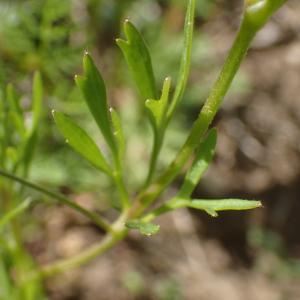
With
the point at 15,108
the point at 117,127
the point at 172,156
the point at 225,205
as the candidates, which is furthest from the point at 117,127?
the point at 172,156

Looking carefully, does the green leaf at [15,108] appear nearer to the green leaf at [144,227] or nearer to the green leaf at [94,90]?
the green leaf at [94,90]

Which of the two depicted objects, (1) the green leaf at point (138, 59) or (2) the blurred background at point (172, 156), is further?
(2) the blurred background at point (172, 156)

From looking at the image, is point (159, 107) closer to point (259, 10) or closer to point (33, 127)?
point (259, 10)

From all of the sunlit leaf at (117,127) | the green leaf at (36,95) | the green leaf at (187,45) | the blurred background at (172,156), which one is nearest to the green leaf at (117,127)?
the sunlit leaf at (117,127)

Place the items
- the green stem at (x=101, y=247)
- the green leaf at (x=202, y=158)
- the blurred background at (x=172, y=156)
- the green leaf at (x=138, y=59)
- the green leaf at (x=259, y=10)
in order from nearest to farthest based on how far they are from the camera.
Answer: the green leaf at (x=259, y=10)
the green leaf at (x=138, y=59)
the green leaf at (x=202, y=158)
the green stem at (x=101, y=247)
the blurred background at (x=172, y=156)

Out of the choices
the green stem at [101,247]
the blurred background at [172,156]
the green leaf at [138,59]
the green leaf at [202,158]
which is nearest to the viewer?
the green leaf at [138,59]

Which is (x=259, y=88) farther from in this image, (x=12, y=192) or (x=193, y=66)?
(x=12, y=192)

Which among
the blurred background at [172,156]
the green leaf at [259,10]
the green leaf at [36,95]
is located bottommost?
the blurred background at [172,156]
